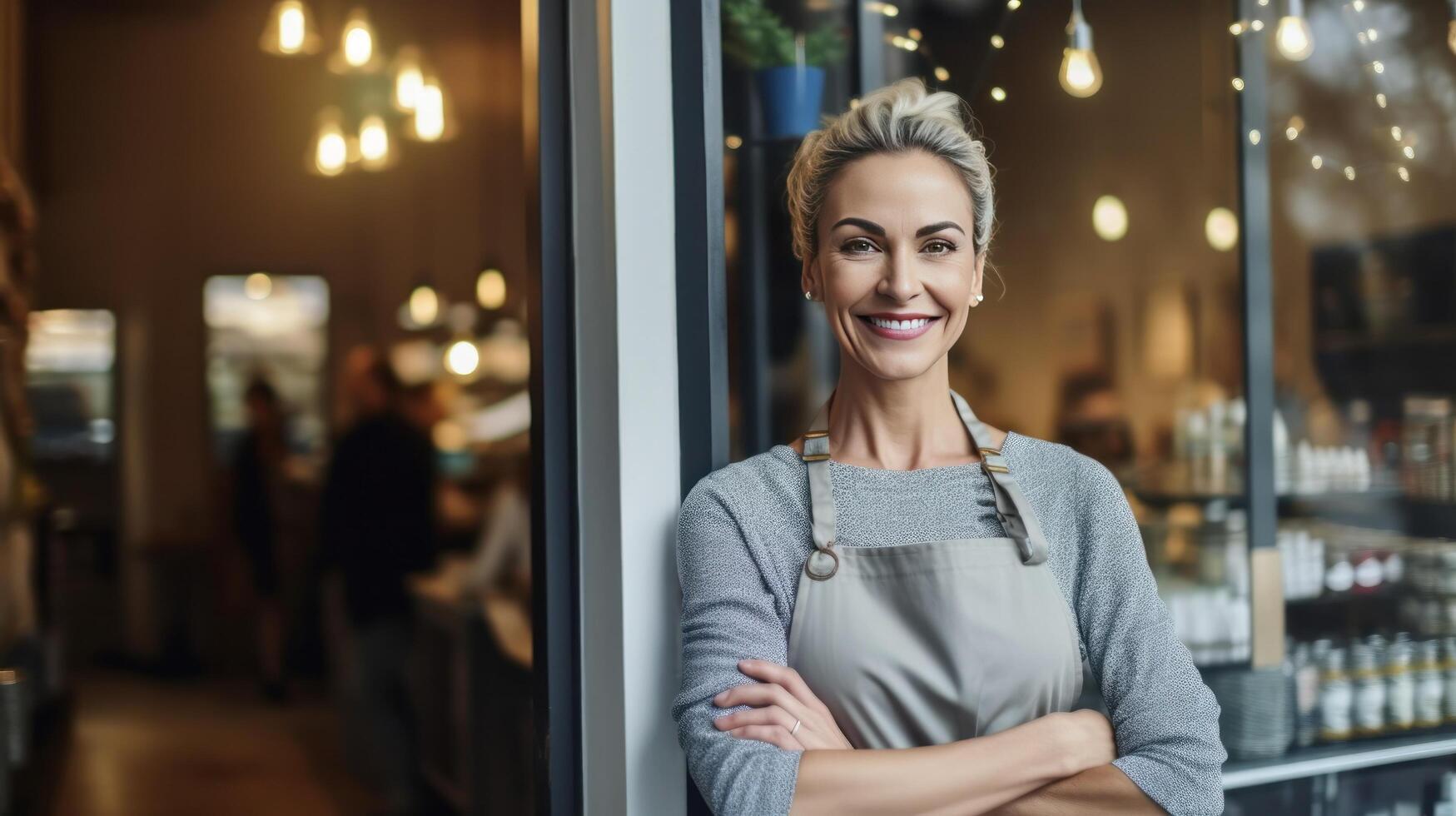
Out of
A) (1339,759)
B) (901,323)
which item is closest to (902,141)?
(901,323)

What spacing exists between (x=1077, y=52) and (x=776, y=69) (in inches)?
22.3

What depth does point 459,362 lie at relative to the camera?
7.41 metres

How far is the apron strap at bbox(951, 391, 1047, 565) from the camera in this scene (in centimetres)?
139

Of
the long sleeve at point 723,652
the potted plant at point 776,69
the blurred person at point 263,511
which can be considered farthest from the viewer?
the blurred person at point 263,511

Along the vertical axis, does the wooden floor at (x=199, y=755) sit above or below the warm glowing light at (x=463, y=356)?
below

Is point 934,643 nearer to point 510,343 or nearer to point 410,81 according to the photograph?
point 410,81

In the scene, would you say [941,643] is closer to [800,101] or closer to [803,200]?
[803,200]

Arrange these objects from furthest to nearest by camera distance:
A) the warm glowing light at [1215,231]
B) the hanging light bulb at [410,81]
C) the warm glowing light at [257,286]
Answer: the warm glowing light at [257,286] → the hanging light bulb at [410,81] → the warm glowing light at [1215,231]

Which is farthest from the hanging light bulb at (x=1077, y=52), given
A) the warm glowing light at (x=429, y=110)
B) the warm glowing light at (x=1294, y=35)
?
the warm glowing light at (x=429, y=110)

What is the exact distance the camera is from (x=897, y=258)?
4.62ft

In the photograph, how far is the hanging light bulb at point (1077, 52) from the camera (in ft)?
7.02

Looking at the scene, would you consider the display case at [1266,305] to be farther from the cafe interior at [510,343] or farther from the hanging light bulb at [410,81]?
the hanging light bulb at [410,81]

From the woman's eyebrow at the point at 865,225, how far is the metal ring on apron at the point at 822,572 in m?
0.37

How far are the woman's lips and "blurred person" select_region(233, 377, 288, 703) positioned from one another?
563cm
